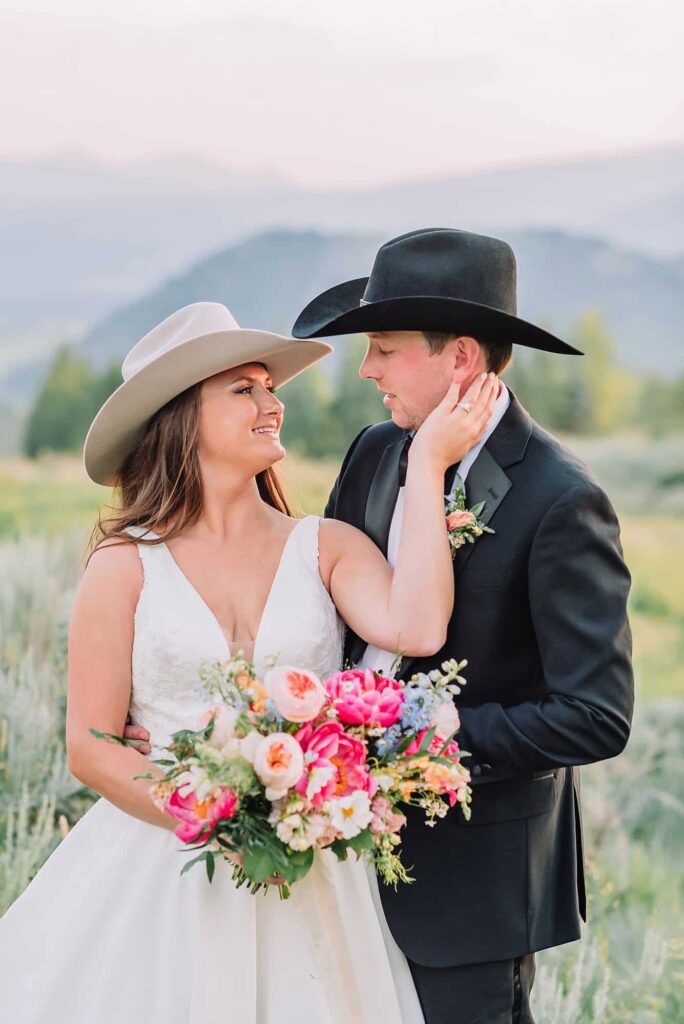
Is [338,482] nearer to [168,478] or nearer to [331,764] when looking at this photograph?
[168,478]

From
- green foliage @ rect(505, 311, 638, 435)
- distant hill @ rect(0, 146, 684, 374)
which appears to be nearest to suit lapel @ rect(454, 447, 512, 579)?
green foliage @ rect(505, 311, 638, 435)

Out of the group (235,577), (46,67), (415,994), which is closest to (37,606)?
(235,577)

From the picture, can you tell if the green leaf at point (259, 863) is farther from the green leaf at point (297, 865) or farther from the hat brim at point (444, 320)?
the hat brim at point (444, 320)

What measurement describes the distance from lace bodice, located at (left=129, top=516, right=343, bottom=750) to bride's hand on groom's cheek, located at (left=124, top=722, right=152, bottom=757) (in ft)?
0.09

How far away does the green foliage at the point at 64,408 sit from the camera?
2361 centimetres

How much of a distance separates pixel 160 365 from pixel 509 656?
1143 mm

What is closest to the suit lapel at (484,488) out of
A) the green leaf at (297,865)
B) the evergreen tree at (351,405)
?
the green leaf at (297,865)

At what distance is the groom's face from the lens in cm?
288

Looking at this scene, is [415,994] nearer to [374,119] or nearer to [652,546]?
[652,546]

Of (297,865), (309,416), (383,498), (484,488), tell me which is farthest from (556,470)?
(309,416)

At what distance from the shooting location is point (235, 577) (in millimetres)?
3062

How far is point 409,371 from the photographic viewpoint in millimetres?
2920

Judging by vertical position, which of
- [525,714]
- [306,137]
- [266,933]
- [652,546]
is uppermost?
[306,137]

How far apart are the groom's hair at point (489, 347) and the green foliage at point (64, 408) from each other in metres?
20.7
